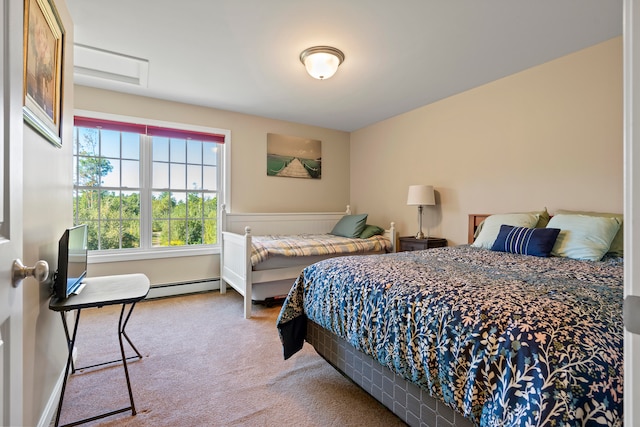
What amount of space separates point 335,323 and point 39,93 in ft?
5.98

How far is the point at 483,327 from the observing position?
1.06 metres

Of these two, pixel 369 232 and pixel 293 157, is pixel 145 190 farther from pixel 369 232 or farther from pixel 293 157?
pixel 369 232

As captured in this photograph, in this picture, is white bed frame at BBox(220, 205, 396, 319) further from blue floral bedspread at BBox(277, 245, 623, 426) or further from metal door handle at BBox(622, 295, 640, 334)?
metal door handle at BBox(622, 295, 640, 334)

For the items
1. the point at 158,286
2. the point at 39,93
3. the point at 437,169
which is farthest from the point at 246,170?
the point at 39,93

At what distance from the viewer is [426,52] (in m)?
2.57

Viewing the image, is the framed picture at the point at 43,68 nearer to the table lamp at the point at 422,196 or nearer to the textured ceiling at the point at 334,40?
the textured ceiling at the point at 334,40

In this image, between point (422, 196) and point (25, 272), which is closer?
point (25, 272)

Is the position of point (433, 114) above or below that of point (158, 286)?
above

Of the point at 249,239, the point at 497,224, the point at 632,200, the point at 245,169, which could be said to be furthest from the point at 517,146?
the point at 245,169

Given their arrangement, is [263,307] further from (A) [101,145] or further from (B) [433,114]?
(B) [433,114]

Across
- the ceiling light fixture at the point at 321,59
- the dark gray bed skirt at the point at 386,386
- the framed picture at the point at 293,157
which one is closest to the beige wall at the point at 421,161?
the framed picture at the point at 293,157

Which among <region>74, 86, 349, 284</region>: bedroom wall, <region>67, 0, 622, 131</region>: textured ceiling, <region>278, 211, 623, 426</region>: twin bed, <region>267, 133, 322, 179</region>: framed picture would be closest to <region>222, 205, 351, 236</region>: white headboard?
<region>74, 86, 349, 284</region>: bedroom wall

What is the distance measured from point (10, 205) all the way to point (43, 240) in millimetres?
1096

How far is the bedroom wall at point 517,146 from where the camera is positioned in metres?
2.41
